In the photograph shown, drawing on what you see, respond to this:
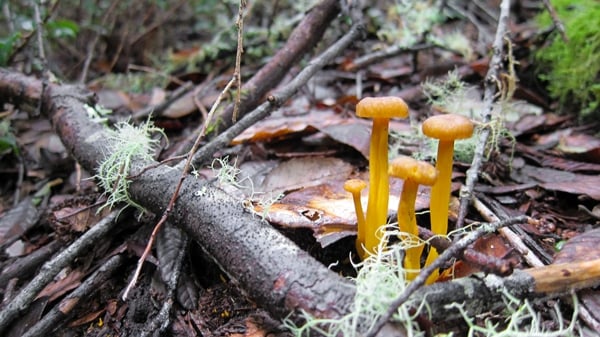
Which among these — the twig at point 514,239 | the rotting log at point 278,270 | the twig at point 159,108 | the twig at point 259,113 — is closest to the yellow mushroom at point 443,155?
the rotting log at point 278,270

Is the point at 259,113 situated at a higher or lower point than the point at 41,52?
lower

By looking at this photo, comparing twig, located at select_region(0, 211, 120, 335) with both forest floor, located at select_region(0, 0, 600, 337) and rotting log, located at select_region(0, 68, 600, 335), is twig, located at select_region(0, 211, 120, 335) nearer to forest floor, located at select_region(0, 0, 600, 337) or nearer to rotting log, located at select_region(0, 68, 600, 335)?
forest floor, located at select_region(0, 0, 600, 337)

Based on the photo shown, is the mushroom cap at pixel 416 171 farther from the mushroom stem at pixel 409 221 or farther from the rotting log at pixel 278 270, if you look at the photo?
the rotting log at pixel 278 270

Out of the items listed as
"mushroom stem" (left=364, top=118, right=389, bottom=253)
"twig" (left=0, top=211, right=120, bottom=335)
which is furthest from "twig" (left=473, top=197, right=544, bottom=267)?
"twig" (left=0, top=211, right=120, bottom=335)

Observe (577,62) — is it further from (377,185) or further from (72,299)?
(72,299)

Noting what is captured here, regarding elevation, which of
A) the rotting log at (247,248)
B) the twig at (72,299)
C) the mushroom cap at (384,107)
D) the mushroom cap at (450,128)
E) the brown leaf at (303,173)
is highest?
the mushroom cap at (384,107)

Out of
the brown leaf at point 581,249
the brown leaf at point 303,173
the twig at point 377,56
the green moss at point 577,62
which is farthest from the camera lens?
the twig at point 377,56

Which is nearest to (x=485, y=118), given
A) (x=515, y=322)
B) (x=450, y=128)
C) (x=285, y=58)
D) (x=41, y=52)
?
(x=450, y=128)
